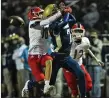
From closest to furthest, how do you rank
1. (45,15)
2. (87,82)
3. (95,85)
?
1. (45,15)
2. (87,82)
3. (95,85)

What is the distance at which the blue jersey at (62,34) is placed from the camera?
51.4ft

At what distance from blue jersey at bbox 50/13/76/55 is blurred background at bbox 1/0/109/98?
3687 mm

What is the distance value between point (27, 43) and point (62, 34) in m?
5.04

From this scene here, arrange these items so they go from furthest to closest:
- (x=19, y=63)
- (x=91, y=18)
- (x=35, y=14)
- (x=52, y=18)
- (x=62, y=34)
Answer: (x=91, y=18), (x=19, y=63), (x=35, y=14), (x=62, y=34), (x=52, y=18)

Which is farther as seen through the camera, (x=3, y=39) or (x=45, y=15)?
(x=3, y=39)

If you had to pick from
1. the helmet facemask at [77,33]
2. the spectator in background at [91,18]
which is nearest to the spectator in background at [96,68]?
the spectator in background at [91,18]

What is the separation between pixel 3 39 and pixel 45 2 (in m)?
1.70

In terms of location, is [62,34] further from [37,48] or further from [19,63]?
[19,63]

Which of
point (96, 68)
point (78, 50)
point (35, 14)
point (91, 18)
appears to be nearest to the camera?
point (35, 14)

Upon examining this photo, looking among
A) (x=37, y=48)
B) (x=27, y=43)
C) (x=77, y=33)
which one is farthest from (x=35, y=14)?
(x=27, y=43)

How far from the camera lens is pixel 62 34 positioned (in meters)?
15.9

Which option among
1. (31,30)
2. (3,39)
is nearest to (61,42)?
(31,30)

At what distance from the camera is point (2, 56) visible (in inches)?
822

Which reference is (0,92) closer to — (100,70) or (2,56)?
(2,56)
